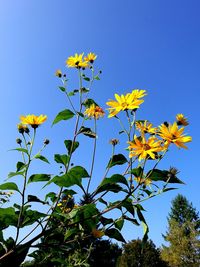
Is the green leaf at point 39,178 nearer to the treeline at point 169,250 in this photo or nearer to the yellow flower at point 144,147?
the yellow flower at point 144,147

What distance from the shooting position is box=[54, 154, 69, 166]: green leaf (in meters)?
2.40

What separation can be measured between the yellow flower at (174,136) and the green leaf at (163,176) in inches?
8.2

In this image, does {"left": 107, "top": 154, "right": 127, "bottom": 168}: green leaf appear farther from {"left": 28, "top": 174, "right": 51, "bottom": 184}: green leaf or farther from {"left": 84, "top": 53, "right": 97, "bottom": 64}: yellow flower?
{"left": 84, "top": 53, "right": 97, "bottom": 64}: yellow flower

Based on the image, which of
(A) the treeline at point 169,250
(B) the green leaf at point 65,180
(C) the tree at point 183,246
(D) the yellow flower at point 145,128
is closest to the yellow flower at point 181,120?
(D) the yellow flower at point 145,128

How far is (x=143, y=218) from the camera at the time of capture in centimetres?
219

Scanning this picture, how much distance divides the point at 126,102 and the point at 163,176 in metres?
0.68

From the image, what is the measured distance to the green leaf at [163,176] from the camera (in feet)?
7.06

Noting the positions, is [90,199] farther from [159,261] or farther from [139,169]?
[159,261]

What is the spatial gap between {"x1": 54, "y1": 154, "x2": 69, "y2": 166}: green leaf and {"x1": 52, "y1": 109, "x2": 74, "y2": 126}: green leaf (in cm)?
42

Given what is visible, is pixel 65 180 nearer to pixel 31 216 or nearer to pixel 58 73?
pixel 31 216

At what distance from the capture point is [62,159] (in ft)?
7.92

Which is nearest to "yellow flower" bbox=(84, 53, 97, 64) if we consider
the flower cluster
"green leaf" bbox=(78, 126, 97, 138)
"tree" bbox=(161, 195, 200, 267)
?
the flower cluster

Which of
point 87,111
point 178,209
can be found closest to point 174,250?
point 178,209

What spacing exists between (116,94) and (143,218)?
3.28 feet
